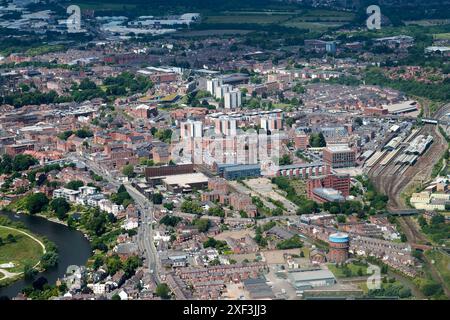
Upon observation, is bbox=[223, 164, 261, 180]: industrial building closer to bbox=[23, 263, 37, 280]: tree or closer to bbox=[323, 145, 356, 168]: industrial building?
bbox=[323, 145, 356, 168]: industrial building

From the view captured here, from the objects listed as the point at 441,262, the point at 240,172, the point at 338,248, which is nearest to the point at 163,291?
the point at 338,248

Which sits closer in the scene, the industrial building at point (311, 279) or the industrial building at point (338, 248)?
the industrial building at point (311, 279)

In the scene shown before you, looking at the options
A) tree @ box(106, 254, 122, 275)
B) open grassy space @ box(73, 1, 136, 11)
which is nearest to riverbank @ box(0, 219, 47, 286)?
tree @ box(106, 254, 122, 275)

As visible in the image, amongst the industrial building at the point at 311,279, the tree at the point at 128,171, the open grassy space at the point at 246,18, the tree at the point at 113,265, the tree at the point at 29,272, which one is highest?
the industrial building at the point at 311,279

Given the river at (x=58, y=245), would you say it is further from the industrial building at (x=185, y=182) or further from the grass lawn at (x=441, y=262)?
the grass lawn at (x=441, y=262)

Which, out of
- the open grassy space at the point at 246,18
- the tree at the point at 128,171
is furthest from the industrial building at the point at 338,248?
the open grassy space at the point at 246,18

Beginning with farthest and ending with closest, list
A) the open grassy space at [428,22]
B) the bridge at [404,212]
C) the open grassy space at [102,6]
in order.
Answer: the open grassy space at [102,6] → the open grassy space at [428,22] → the bridge at [404,212]

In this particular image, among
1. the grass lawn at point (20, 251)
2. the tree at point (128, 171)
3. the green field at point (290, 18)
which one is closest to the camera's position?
the grass lawn at point (20, 251)
